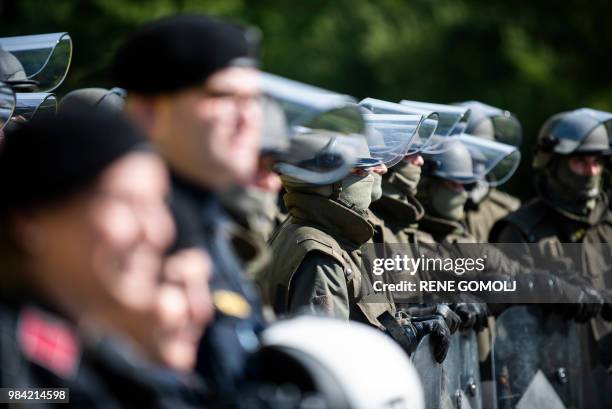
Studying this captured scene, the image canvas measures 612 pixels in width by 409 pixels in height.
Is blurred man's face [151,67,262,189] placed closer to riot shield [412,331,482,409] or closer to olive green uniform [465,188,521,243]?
riot shield [412,331,482,409]

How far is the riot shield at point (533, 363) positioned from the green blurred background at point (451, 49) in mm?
12891

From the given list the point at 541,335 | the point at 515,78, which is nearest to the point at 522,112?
the point at 515,78

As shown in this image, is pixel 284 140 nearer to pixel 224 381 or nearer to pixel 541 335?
pixel 224 381

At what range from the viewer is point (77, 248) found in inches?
99.9

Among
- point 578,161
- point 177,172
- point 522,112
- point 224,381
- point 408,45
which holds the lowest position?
point 224,381

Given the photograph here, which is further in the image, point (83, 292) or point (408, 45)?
point (408, 45)

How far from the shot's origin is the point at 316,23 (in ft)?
84.4

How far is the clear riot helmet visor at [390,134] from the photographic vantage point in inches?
227

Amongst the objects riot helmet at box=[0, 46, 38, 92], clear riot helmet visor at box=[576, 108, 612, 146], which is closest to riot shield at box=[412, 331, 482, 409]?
riot helmet at box=[0, 46, 38, 92]

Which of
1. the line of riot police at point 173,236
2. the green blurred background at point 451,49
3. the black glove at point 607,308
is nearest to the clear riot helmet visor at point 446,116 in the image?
the black glove at point 607,308

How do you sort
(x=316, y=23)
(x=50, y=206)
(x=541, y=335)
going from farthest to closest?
(x=316, y=23) < (x=541, y=335) < (x=50, y=206)

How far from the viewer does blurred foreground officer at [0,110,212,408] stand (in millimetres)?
2535

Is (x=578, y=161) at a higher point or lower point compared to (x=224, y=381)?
higher

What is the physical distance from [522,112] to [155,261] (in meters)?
18.2
